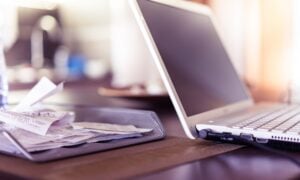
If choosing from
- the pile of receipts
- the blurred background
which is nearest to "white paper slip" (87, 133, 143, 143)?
the pile of receipts

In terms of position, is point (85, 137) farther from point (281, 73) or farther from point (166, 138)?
point (281, 73)

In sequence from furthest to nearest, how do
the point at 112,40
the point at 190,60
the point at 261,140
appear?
1. the point at 112,40
2. the point at 190,60
3. the point at 261,140

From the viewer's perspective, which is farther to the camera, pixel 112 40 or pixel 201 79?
pixel 112 40

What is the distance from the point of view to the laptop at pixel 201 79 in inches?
29.5

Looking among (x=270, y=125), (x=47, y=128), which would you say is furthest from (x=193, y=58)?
(x=47, y=128)

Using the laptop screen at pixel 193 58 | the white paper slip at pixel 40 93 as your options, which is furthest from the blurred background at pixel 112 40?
the white paper slip at pixel 40 93

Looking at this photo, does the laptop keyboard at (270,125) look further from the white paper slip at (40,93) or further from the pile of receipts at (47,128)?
the white paper slip at (40,93)

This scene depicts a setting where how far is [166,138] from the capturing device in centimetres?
79

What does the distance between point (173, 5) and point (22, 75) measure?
249 centimetres

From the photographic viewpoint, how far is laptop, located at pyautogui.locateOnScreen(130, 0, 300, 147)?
748 millimetres

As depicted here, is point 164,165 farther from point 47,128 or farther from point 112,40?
point 112,40

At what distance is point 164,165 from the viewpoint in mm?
592

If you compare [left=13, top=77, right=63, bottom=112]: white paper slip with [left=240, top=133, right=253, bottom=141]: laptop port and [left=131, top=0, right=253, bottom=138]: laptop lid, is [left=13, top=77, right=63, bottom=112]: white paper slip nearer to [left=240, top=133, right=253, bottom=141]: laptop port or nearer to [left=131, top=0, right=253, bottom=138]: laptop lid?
[left=131, top=0, right=253, bottom=138]: laptop lid

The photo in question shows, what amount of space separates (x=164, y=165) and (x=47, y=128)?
0.21 m
